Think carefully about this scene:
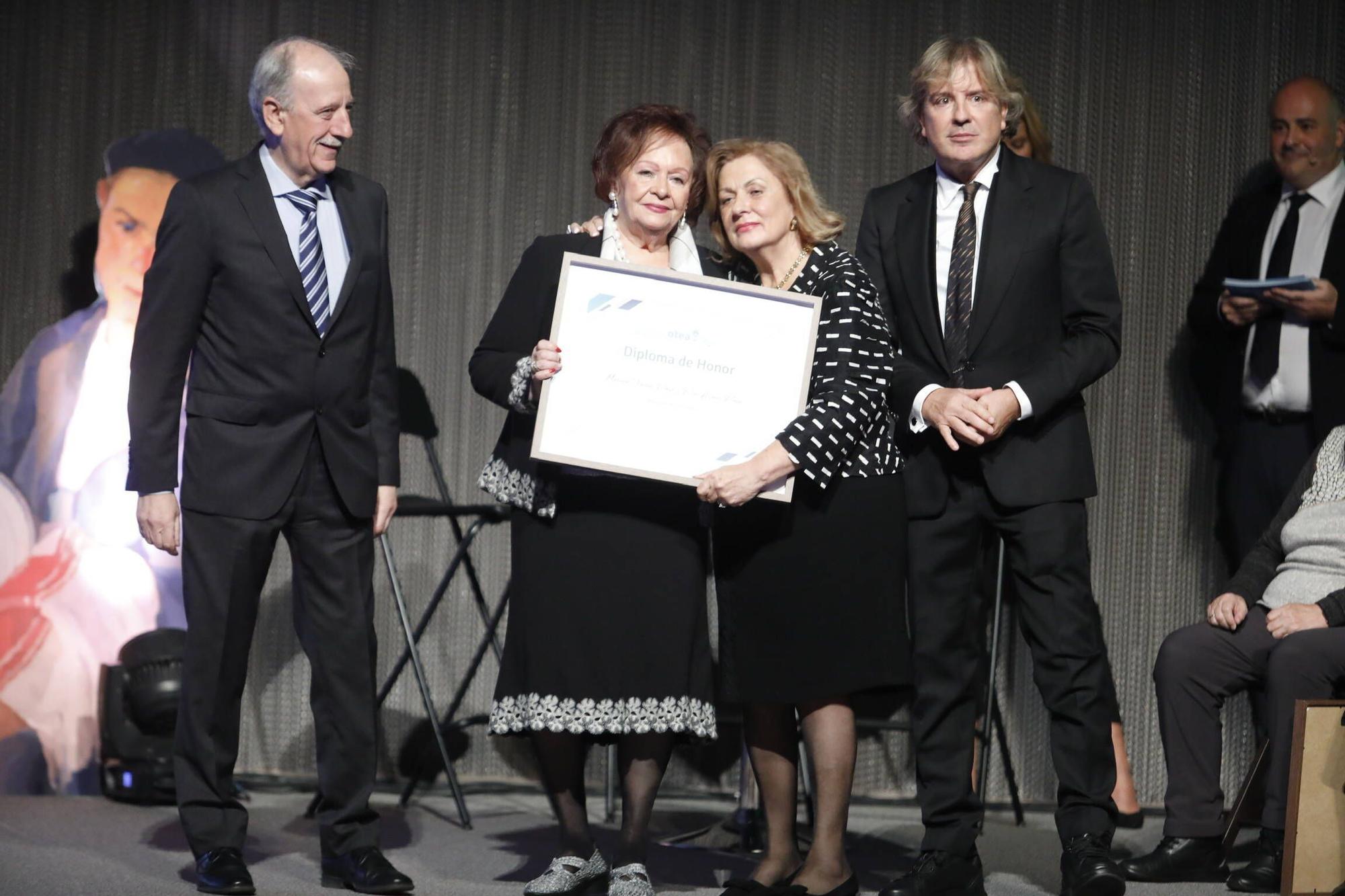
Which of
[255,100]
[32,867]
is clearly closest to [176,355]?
[255,100]

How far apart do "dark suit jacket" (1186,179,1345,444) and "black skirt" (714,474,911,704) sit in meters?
1.62

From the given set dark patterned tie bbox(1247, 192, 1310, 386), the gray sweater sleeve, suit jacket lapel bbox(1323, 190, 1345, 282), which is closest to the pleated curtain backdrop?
dark patterned tie bbox(1247, 192, 1310, 386)

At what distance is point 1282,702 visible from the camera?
3154 millimetres

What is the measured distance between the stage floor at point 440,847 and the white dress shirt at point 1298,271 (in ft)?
3.97

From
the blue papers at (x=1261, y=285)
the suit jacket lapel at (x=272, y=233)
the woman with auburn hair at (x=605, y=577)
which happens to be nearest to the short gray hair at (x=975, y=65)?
the woman with auburn hair at (x=605, y=577)

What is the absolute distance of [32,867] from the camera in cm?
310

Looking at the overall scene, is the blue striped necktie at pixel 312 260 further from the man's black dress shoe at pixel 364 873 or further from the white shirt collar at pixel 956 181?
the white shirt collar at pixel 956 181

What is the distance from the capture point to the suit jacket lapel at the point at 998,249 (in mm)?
2859

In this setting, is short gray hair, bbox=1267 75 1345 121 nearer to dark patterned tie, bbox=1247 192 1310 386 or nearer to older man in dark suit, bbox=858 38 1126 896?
dark patterned tie, bbox=1247 192 1310 386

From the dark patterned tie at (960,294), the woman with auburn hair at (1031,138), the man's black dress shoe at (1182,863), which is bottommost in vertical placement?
the man's black dress shoe at (1182,863)

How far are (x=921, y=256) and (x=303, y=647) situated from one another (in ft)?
5.12

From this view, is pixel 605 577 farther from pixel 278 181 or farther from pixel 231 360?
pixel 278 181

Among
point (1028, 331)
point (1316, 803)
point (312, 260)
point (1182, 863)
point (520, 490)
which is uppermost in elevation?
point (312, 260)

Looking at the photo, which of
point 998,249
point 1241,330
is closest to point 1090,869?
point 998,249
